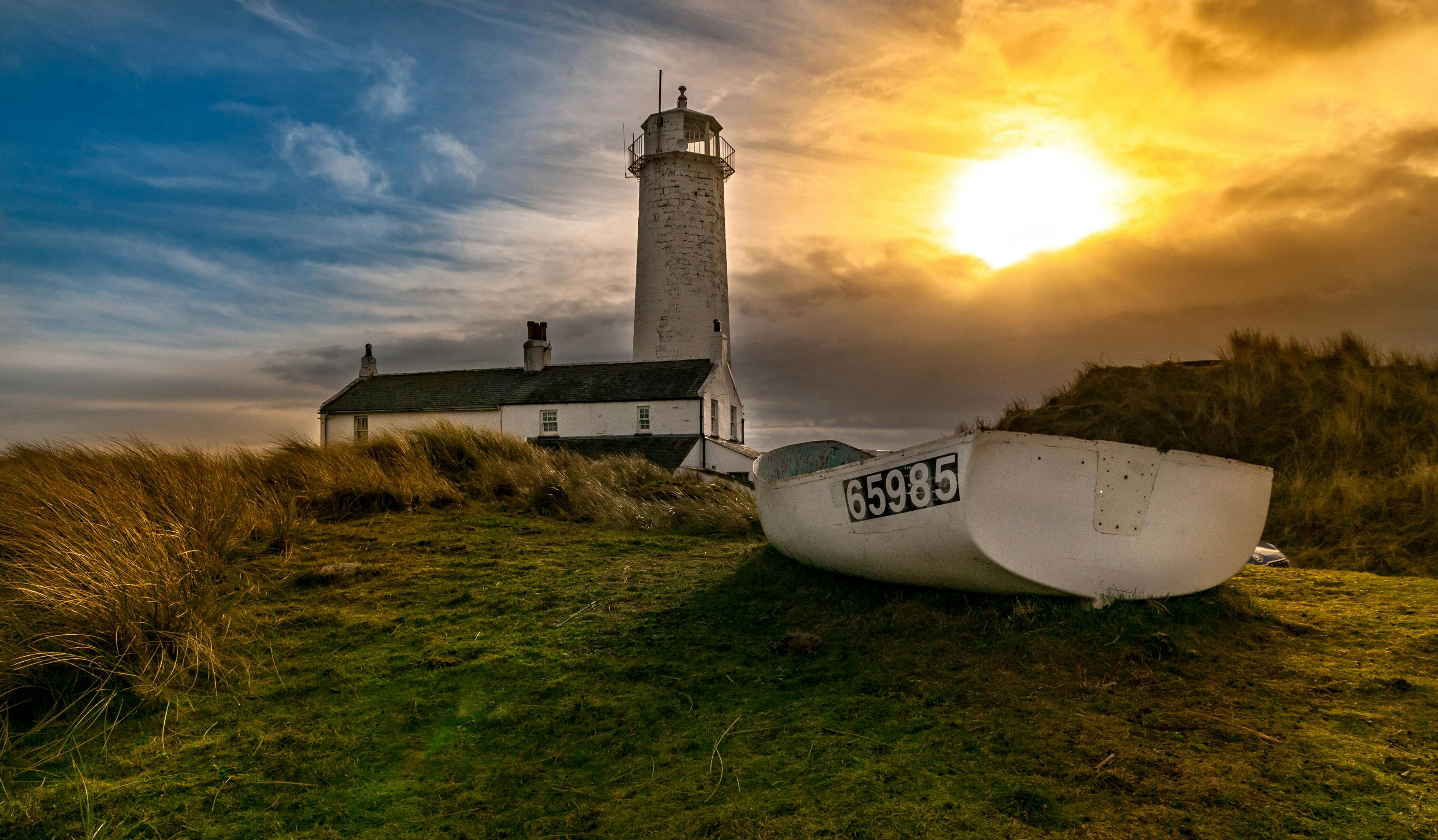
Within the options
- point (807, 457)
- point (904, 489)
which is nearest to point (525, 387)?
point (807, 457)

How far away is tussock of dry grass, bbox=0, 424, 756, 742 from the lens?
5.17 m

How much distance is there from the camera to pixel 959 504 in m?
5.13

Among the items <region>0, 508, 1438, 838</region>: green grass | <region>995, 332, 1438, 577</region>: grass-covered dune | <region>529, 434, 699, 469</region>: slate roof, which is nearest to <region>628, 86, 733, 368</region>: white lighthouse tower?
<region>529, 434, 699, 469</region>: slate roof

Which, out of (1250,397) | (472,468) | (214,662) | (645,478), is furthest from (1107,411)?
(214,662)

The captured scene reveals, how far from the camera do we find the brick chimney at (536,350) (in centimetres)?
3231

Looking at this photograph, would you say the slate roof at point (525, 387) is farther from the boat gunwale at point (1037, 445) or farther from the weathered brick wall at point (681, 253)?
the boat gunwale at point (1037, 445)

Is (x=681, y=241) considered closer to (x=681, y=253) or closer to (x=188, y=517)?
(x=681, y=253)

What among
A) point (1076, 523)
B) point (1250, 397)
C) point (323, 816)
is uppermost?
point (1250, 397)

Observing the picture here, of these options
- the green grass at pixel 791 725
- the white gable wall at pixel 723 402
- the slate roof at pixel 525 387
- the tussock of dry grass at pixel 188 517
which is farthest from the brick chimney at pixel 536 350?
the green grass at pixel 791 725

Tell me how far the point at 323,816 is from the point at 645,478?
31.8 ft

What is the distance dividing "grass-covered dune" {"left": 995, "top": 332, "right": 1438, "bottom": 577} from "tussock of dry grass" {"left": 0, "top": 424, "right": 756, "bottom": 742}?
266 inches

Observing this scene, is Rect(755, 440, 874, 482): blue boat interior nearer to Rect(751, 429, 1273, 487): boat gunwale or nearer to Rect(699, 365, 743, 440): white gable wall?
Rect(751, 429, 1273, 487): boat gunwale

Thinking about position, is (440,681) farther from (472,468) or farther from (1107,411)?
(1107,411)

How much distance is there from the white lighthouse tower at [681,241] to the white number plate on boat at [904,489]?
78.4ft
